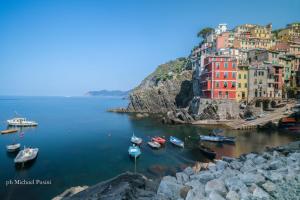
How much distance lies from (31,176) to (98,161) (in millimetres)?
10720

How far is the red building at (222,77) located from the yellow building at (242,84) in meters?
2.25

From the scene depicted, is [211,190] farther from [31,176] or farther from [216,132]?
[216,132]

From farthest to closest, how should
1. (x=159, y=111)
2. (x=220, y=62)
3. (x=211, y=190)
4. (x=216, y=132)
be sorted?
(x=159, y=111), (x=220, y=62), (x=216, y=132), (x=211, y=190)

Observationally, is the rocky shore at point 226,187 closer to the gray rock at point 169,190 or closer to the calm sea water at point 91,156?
the gray rock at point 169,190

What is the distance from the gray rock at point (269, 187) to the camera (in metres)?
12.9

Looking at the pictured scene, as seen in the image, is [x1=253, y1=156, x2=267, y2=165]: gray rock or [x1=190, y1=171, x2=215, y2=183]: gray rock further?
[x1=253, y1=156, x2=267, y2=165]: gray rock

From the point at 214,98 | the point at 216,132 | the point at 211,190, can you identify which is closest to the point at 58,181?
the point at 211,190

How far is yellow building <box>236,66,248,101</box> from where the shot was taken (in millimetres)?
75938

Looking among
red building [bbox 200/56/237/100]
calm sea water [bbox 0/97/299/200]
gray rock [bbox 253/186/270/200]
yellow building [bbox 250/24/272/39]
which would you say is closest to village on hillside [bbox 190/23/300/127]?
red building [bbox 200/56/237/100]

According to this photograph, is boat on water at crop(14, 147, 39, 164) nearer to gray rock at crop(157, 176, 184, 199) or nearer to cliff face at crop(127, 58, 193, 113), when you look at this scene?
gray rock at crop(157, 176, 184, 199)

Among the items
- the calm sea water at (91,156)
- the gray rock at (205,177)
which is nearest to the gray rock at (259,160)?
the gray rock at (205,177)

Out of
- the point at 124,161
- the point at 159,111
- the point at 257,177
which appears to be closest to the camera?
the point at 257,177

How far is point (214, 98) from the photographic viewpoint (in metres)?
74.8

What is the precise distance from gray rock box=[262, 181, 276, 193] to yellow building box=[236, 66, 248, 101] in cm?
6716
